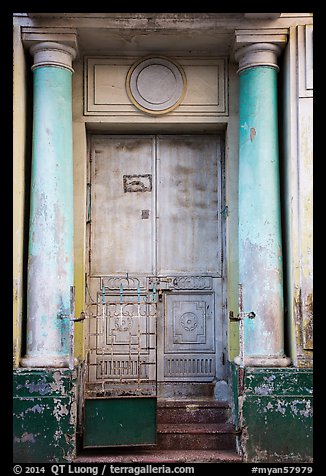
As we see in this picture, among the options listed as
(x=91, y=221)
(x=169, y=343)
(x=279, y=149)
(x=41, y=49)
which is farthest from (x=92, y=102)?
(x=169, y=343)

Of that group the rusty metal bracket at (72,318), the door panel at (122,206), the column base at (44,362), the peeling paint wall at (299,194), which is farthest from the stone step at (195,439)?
the door panel at (122,206)

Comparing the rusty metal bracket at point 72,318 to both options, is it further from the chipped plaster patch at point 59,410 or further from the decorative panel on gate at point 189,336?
the decorative panel on gate at point 189,336

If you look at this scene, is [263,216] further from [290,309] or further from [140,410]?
[140,410]

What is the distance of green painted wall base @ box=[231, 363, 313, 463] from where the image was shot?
5.79m

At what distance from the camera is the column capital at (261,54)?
20.4 feet

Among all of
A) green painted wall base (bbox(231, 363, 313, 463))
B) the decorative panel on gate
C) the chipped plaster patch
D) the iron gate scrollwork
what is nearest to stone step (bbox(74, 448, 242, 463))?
green painted wall base (bbox(231, 363, 313, 463))

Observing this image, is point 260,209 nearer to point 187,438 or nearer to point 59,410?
point 187,438

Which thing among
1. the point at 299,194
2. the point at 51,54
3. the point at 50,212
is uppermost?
the point at 51,54

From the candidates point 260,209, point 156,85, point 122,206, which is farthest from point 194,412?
point 156,85

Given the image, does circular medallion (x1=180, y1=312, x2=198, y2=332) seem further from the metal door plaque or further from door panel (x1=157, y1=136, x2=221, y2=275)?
the metal door plaque

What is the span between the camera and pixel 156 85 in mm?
6680

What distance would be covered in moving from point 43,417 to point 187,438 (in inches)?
51.6

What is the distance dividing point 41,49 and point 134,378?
327cm

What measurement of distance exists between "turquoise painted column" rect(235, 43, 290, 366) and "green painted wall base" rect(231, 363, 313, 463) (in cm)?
21
